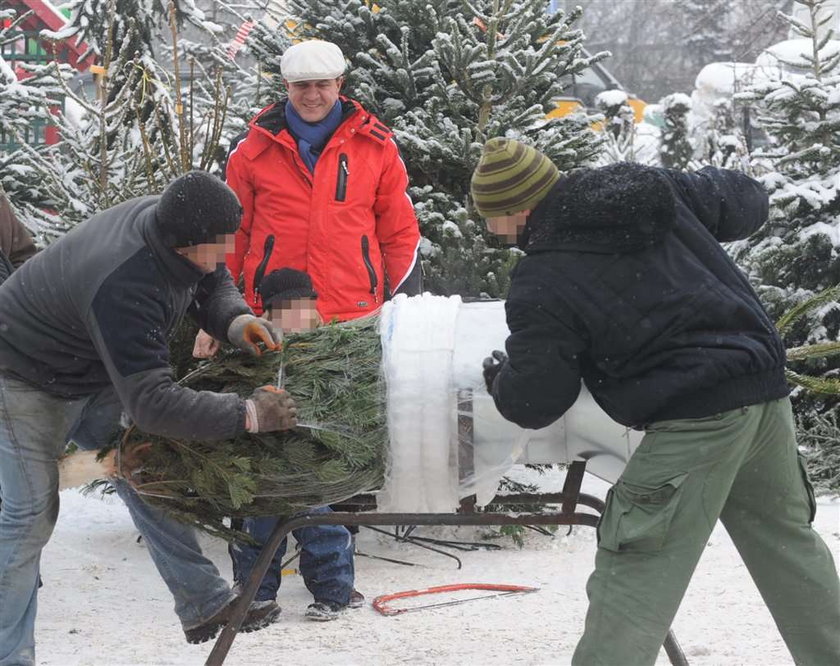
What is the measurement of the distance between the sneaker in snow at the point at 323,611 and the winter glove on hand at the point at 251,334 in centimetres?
154

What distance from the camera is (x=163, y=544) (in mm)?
3811

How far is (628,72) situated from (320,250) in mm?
38762

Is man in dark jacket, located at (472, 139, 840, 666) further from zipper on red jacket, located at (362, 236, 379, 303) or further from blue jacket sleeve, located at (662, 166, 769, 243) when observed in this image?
zipper on red jacket, located at (362, 236, 379, 303)

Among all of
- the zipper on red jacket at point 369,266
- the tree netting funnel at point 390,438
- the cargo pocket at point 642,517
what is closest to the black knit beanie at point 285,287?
the zipper on red jacket at point 369,266

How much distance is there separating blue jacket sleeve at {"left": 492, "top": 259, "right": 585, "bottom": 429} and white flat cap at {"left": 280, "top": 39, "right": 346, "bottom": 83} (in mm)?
1992

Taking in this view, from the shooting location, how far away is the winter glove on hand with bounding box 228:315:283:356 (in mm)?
3578

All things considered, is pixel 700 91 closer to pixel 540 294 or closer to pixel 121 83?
pixel 121 83

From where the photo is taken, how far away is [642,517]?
293cm

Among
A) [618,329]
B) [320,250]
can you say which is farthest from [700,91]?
[618,329]

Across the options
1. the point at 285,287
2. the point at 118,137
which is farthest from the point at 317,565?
the point at 118,137

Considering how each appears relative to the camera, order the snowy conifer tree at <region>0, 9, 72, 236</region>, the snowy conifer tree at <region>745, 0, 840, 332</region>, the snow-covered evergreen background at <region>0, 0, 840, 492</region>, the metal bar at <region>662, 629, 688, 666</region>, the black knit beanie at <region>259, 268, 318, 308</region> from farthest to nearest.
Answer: the snowy conifer tree at <region>0, 9, 72, 236</region>, the snowy conifer tree at <region>745, 0, 840, 332</region>, the snow-covered evergreen background at <region>0, 0, 840, 492</region>, the black knit beanie at <region>259, 268, 318, 308</region>, the metal bar at <region>662, 629, 688, 666</region>

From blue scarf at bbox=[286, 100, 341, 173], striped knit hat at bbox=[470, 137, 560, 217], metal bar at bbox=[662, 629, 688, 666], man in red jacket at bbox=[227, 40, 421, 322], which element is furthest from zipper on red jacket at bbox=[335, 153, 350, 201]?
metal bar at bbox=[662, 629, 688, 666]

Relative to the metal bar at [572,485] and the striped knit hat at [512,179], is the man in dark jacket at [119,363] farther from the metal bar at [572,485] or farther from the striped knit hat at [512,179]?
the metal bar at [572,485]

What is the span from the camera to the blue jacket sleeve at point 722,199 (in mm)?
3180
